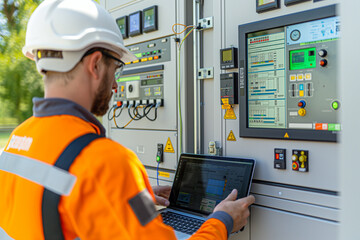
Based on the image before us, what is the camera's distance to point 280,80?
1738 mm

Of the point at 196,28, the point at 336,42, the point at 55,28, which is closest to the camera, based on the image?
the point at 55,28

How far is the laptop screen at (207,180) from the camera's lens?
1797 mm

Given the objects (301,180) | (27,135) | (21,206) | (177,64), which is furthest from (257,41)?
(21,206)

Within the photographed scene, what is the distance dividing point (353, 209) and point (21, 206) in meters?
0.83

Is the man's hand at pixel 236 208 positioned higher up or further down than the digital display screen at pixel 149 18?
further down

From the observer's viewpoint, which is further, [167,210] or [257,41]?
[167,210]

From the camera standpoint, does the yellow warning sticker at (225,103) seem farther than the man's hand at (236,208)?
Yes

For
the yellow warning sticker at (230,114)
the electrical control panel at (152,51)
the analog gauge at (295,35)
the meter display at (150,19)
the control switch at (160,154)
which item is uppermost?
the meter display at (150,19)

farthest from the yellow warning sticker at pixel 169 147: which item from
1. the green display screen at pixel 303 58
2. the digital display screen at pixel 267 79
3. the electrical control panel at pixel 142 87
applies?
the green display screen at pixel 303 58

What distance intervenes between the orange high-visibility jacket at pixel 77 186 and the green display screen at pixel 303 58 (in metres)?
1.10

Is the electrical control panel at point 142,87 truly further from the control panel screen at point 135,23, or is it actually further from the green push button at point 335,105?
the green push button at point 335,105

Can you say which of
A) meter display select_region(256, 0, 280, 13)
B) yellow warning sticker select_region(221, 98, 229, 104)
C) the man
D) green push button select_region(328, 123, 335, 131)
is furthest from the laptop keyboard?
meter display select_region(256, 0, 280, 13)

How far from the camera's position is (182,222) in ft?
5.95

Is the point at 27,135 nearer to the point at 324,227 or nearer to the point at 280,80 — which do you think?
the point at 280,80
